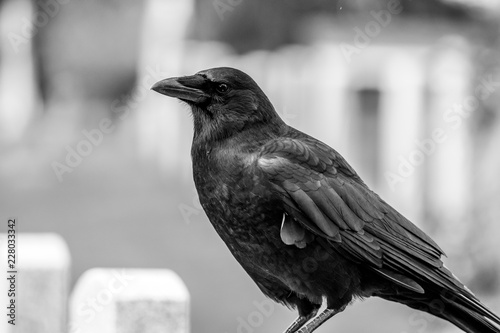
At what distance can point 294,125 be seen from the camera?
8.27m

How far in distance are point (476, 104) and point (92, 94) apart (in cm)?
699

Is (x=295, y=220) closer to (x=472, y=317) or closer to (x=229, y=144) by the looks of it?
(x=229, y=144)

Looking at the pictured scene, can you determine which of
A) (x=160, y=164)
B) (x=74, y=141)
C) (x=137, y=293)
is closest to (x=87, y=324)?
(x=137, y=293)

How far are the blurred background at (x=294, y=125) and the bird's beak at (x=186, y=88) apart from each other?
377cm

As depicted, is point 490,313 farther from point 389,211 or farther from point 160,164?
point 160,164

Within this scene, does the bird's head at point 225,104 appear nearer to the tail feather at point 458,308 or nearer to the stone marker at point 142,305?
the stone marker at point 142,305

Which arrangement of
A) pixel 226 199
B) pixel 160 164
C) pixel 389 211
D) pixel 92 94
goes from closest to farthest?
pixel 226 199 < pixel 389 211 < pixel 160 164 < pixel 92 94

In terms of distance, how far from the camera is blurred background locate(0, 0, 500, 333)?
7086mm

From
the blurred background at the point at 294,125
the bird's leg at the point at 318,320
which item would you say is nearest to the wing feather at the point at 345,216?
the bird's leg at the point at 318,320

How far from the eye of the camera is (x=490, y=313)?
253 cm

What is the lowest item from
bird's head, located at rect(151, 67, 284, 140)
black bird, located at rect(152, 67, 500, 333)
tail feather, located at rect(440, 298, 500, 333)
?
tail feather, located at rect(440, 298, 500, 333)

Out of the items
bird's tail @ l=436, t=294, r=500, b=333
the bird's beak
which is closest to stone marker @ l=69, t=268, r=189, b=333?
the bird's beak

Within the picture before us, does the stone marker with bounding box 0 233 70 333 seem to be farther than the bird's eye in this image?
Yes

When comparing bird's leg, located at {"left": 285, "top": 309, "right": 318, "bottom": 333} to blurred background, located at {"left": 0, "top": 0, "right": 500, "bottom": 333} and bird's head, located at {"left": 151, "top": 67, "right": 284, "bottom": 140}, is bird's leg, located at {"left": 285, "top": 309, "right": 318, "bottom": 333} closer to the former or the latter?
bird's head, located at {"left": 151, "top": 67, "right": 284, "bottom": 140}
